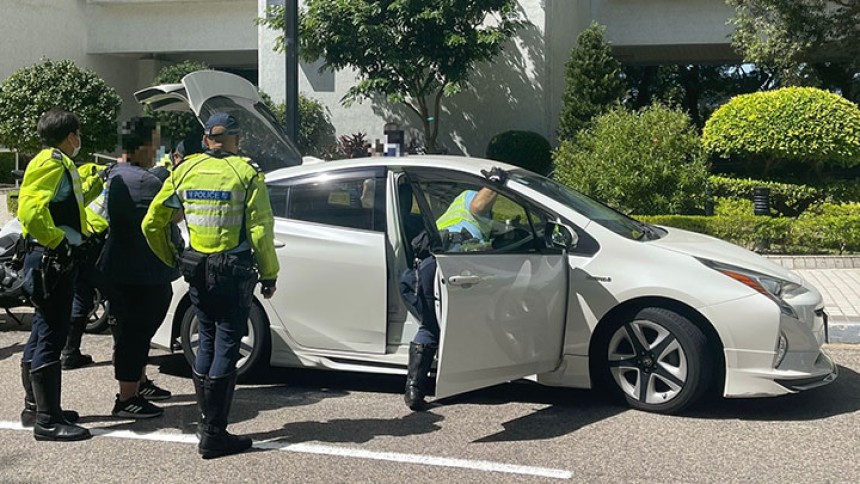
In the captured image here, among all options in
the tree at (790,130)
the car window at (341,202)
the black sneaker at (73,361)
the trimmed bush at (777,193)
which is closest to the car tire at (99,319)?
the black sneaker at (73,361)

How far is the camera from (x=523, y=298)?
17.0 ft

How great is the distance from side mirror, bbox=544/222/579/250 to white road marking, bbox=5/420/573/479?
59.1 inches

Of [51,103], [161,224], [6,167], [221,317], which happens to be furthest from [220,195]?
[6,167]

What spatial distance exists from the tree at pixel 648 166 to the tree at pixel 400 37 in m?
6.43

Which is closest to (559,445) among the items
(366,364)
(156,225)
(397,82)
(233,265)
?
(366,364)

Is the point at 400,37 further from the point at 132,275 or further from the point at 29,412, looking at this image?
the point at 29,412

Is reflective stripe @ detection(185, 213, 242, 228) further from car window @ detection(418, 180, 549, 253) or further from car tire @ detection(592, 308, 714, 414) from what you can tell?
car tire @ detection(592, 308, 714, 414)

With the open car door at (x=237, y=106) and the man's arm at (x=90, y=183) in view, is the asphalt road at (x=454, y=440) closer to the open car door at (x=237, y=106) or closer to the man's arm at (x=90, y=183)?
the man's arm at (x=90, y=183)

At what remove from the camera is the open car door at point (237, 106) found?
6.87 meters

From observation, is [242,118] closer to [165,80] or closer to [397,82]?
[397,82]

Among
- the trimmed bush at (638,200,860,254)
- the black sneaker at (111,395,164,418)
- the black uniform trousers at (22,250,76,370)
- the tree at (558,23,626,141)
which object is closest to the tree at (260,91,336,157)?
the tree at (558,23,626,141)

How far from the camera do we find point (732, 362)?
514cm

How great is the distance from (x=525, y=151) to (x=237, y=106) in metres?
12.3

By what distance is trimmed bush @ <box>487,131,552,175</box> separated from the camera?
18906 millimetres
